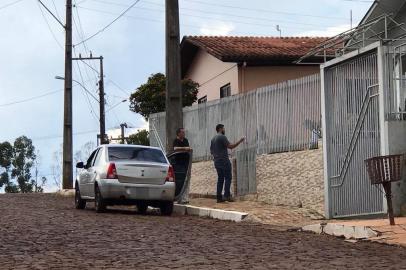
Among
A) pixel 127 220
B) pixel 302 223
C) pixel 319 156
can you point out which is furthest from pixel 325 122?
pixel 127 220

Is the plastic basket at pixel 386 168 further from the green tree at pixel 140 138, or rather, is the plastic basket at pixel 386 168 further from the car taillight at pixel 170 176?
the green tree at pixel 140 138

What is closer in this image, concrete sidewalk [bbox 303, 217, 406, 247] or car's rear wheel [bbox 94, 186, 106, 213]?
concrete sidewalk [bbox 303, 217, 406, 247]

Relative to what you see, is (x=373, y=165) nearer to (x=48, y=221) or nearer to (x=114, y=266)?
(x=114, y=266)

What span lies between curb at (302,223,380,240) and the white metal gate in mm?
1518

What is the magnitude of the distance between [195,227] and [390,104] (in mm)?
4017

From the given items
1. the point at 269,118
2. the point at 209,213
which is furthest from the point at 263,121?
the point at 209,213

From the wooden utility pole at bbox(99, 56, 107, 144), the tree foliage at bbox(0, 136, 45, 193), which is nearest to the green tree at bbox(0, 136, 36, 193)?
the tree foliage at bbox(0, 136, 45, 193)

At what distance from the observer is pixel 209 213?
14867mm

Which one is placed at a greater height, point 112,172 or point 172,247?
point 112,172

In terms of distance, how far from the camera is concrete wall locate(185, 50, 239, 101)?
2548 cm

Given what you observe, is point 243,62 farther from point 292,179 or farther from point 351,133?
point 351,133

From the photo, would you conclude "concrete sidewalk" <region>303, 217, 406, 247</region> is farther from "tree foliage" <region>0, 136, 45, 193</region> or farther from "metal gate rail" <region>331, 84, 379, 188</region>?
"tree foliage" <region>0, 136, 45, 193</region>

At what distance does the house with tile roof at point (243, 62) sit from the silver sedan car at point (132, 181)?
9.45m

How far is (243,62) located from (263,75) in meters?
0.93
